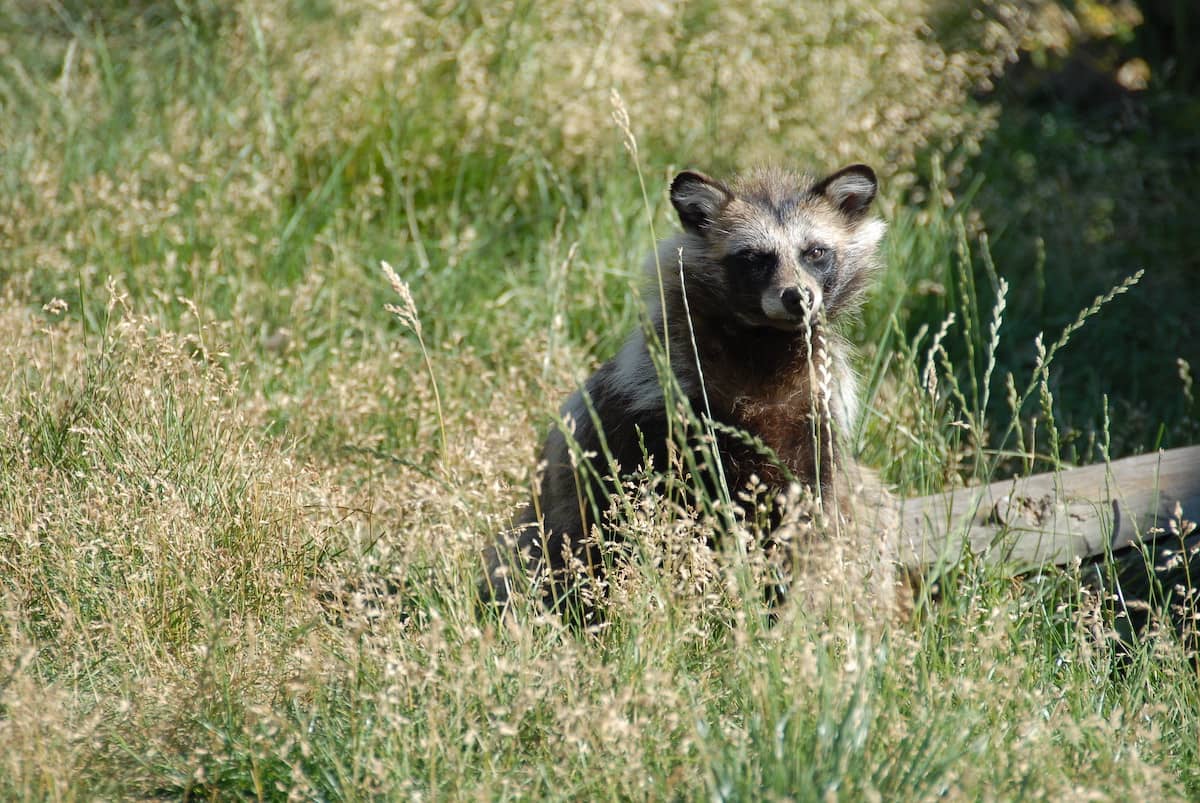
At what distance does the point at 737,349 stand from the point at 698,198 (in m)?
0.60

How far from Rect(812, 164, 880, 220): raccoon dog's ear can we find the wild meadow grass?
1.70ft

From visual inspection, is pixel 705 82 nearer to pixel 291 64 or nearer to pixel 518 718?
pixel 291 64

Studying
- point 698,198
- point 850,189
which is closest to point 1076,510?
point 850,189

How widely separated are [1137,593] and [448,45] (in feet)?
14.4

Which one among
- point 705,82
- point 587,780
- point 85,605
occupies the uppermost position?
point 705,82

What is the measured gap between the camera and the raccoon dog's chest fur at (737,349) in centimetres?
387

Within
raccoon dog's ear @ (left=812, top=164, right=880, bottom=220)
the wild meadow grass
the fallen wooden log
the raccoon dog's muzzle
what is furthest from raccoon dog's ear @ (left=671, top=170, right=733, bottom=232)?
the fallen wooden log

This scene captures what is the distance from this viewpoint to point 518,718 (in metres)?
2.43

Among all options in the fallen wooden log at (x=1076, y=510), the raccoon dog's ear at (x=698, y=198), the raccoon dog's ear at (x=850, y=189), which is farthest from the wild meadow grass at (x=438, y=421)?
the raccoon dog's ear at (x=698, y=198)

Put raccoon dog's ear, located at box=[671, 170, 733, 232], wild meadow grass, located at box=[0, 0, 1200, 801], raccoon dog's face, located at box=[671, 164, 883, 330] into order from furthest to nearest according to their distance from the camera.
→ raccoon dog's ear, located at box=[671, 170, 733, 232] → raccoon dog's face, located at box=[671, 164, 883, 330] → wild meadow grass, located at box=[0, 0, 1200, 801]

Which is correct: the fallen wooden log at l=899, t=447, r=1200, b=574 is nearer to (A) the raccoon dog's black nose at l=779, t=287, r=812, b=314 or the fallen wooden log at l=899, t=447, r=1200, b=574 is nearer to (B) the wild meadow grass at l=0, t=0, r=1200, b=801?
(B) the wild meadow grass at l=0, t=0, r=1200, b=801

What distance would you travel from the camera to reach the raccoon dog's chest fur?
3873 millimetres

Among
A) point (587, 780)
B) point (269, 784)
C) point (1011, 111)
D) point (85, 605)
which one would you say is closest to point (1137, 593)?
point (587, 780)

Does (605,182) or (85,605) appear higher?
(605,182)
